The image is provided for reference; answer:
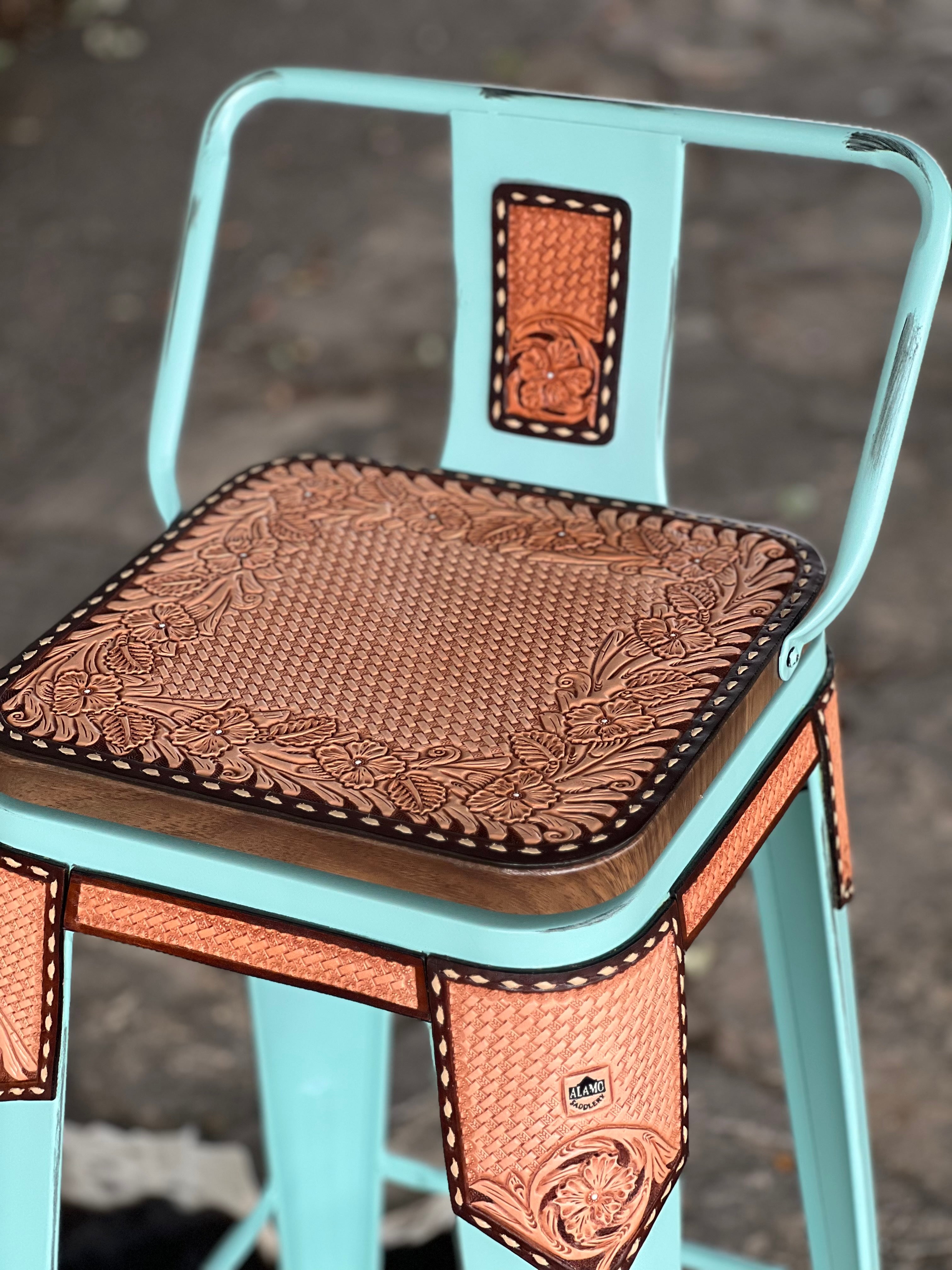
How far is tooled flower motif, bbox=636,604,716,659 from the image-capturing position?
0.73m

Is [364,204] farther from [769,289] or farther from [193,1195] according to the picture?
[193,1195]

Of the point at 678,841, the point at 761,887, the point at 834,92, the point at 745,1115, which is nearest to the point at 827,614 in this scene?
the point at 678,841

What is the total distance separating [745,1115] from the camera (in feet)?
4.73

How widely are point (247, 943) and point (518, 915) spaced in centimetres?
13

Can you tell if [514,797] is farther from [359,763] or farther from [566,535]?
[566,535]

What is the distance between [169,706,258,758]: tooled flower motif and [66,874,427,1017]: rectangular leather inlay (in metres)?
0.07

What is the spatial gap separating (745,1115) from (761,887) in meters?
0.60

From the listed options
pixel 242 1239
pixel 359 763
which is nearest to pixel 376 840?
pixel 359 763

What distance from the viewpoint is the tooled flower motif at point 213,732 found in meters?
0.68

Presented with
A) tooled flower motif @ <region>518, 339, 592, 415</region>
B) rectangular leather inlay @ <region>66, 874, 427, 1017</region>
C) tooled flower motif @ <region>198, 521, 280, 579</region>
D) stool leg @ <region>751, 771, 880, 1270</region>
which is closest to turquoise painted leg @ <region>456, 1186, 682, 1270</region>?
rectangular leather inlay @ <region>66, 874, 427, 1017</region>

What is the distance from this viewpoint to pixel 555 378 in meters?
0.92

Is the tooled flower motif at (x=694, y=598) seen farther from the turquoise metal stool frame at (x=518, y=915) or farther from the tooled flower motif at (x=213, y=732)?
the tooled flower motif at (x=213, y=732)

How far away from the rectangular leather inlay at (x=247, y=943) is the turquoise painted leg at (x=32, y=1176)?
1.6 inches

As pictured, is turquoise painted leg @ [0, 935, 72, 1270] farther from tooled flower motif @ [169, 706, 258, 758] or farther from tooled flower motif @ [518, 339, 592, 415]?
→ tooled flower motif @ [518, 339, 592, 415]
